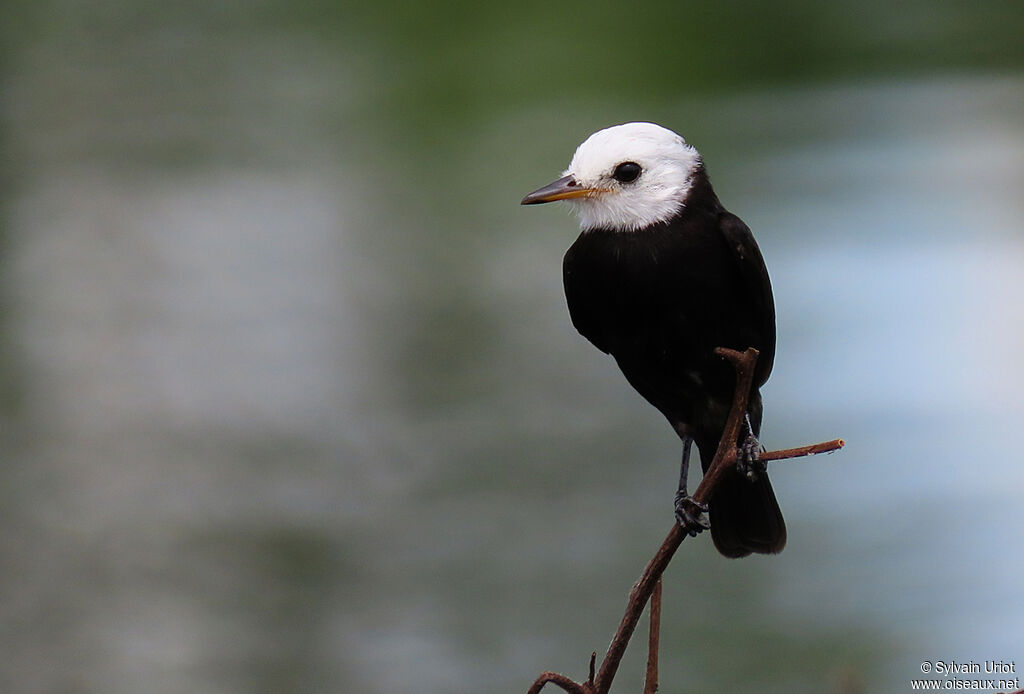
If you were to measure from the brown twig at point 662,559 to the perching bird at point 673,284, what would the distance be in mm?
929

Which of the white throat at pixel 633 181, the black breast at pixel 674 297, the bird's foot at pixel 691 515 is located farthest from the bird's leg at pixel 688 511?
the white throat at pixel 633 181

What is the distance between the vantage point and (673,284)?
2.72 metres

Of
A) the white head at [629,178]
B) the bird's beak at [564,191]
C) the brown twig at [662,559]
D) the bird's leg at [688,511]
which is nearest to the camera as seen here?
the brown twig at [662,559]

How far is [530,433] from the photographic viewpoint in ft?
23.8

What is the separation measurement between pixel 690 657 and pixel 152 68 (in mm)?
6729

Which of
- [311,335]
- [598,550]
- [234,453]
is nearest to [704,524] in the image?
[598,550]

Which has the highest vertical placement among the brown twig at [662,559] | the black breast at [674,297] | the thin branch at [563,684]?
the black breast at [674,297]

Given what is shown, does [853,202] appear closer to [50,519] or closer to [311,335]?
[311,335]

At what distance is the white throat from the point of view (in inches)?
111

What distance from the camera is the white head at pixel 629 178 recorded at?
2.83 meters

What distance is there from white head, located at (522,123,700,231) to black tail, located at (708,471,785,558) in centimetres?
62

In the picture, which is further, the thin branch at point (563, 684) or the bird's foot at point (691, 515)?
the bird's foot at point (691, 515)

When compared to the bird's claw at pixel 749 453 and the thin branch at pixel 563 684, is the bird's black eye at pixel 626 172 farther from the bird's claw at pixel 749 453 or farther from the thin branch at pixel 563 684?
the thin branch at pixel 563 684

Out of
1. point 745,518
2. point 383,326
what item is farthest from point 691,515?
point 383,326
